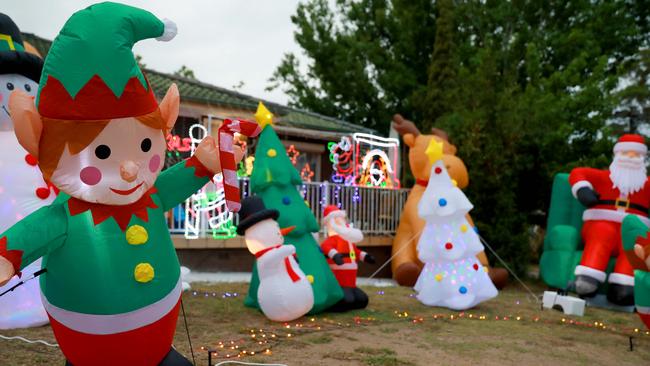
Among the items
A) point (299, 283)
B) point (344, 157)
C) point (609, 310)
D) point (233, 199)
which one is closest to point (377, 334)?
point (299, 283)

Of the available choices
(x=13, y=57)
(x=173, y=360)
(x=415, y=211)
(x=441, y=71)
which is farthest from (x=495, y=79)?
(x=173, y=360)

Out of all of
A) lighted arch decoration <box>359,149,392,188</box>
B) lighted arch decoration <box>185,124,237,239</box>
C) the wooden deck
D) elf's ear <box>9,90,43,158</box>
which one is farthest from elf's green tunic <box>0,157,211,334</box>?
lighted arch decoration <box>359,149,392,188</box>

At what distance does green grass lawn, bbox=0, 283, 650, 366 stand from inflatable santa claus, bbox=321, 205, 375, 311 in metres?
0.18

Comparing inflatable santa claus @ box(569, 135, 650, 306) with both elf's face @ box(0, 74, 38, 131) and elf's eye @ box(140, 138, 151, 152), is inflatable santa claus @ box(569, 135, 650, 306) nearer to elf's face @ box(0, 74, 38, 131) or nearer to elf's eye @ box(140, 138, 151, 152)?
elf's eye @ box(140, 138, 151, 152)

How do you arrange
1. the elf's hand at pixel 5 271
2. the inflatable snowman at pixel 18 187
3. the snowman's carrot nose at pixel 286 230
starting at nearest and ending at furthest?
the elf's hand at pixel 5 271 < the inflatable snowman at pixel 18 187 < the snowman's carrot nose at pixel 286 230

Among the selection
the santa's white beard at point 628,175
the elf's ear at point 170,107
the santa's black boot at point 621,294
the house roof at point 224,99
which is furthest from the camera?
the house roof at point 224,99

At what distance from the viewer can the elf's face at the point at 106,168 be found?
10.6 feet

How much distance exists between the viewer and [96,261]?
10.6ft

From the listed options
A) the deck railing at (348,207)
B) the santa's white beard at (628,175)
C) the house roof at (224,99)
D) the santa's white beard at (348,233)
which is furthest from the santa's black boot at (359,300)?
the house roof at (224,99)

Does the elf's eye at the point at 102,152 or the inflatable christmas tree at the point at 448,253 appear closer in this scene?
the elf's eye at the point at 102,152

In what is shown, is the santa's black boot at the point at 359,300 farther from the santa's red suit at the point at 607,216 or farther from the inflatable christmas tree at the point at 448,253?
the santa's red suit at the point at 607,216

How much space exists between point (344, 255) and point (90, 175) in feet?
14.8

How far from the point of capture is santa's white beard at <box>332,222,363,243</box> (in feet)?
23.8

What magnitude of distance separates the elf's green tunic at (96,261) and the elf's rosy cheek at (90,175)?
0.62ft
